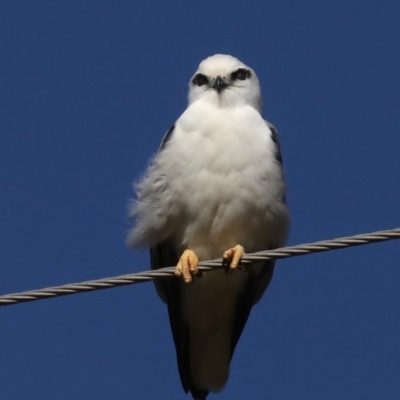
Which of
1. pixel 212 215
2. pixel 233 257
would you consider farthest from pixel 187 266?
pixel 212 215

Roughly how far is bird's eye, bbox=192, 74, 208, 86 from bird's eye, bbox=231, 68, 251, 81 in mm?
172

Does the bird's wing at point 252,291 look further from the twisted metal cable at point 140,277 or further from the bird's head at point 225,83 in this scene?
the twisted metal cable at point 140,277

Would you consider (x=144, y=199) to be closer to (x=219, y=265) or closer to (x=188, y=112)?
(x=188, y=112)

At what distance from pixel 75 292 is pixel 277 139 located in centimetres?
214

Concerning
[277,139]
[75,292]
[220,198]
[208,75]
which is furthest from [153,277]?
[208,75]

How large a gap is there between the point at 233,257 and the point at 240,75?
5.30 ft

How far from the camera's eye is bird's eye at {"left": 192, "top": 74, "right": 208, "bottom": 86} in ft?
24.3

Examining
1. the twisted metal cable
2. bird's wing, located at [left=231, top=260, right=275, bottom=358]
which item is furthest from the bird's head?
the twisted metal cable

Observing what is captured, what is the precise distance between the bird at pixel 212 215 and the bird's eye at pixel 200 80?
0.05 m

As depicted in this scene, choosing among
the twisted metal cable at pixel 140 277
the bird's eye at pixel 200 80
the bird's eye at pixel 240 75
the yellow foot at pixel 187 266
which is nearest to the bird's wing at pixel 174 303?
the yellow foot at pixel 187 266

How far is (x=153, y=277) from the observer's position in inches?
203

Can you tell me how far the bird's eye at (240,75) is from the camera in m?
7.42

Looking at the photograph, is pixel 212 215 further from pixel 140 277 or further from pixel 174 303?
pixel 140 277

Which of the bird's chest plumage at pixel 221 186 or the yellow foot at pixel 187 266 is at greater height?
the bird's chest plumage at pixel 221 186
